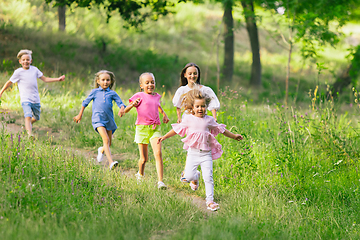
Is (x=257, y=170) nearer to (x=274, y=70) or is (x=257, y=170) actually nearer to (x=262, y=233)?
(x=262, y=233)

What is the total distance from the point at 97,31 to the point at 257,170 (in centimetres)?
1819

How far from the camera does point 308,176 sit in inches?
192

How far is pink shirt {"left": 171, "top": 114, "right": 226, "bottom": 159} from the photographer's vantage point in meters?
4.26

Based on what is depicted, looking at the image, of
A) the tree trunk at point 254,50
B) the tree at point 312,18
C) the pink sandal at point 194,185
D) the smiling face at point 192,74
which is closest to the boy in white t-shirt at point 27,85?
the smiling face at point 192,74

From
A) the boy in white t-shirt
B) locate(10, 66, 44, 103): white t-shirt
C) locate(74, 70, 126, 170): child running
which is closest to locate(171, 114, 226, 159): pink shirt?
locate(74, 70, 126, 170): child running

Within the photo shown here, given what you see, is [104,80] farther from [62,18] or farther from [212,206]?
[62,18]

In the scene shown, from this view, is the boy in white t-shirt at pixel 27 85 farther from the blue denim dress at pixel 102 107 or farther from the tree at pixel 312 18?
the tree at pixel 312 18

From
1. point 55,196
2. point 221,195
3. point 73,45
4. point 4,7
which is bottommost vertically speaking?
point 221,195

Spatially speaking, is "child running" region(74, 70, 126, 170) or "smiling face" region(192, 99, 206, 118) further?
"child running" region(74, 70, 126, 170)

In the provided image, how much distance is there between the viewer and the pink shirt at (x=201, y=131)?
426cm

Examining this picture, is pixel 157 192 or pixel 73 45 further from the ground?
pixel 73 45

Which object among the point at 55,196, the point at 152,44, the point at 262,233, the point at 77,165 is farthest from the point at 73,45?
the point at 262,233

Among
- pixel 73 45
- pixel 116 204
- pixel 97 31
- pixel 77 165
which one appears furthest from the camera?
pixel 97 31

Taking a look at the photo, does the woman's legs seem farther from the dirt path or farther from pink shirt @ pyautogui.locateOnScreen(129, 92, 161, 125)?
pink shirt @ pyautogui.locateOnScreen(129, 92, 161, 125)
